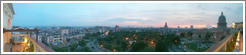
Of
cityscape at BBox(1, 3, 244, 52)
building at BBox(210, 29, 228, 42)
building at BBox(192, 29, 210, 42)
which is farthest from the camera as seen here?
building at BBox(192, 29, 210, 42)

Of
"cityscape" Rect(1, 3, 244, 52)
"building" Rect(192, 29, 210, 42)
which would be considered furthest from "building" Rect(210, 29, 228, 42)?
"building" Rect(192, 29, 210, 42)

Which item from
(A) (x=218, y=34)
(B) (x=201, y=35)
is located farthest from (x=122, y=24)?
(B) (x=201, y=35)

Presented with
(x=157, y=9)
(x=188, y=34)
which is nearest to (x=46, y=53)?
(x=157, y=9)

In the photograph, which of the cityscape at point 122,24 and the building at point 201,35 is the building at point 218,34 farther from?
the building at point 201,35

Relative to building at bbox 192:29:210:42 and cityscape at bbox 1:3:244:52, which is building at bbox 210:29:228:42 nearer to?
cityscape at bbox 1:3:244:52

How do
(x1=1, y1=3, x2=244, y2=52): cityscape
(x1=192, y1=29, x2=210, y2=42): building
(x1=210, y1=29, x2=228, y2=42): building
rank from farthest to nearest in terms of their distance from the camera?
(x1=192, y1=29, x2=210, y2=42): building
(x1=210, y1=29, x2=228, y2=42): building
(x1=1, y1=3, x2=244, y2=52): cityscape

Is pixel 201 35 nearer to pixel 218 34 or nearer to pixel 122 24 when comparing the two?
pixel 218 34

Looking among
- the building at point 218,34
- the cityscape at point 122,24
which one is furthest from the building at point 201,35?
the building at point 218,34

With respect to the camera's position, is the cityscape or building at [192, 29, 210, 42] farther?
building at [192, 29, 210, 42]
